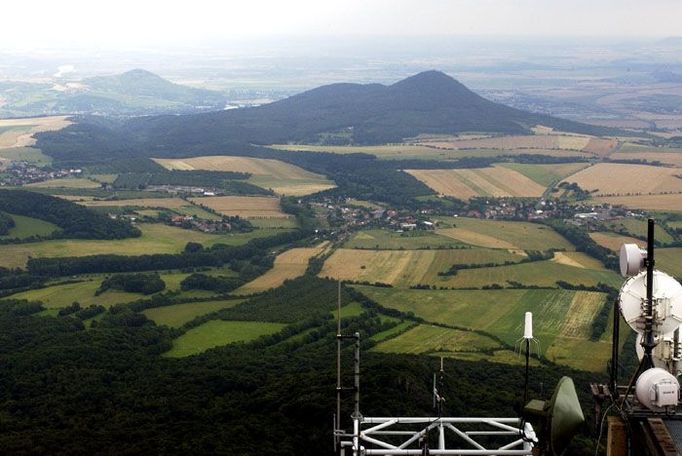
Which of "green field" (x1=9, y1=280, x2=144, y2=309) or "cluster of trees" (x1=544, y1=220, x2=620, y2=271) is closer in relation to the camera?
"green field" (x1=9, y1=280, x2=144, y2=309)

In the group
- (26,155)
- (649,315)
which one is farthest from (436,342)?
(26,155)

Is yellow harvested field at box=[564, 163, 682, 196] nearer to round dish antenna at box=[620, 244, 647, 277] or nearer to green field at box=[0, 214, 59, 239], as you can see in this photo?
green field at box=[0, 214, 59, 239]

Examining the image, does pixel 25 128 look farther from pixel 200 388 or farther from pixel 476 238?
pixel 200 388

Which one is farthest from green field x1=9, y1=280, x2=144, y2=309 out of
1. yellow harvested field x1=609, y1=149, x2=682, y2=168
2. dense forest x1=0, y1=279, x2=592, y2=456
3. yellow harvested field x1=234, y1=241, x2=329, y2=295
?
yellow harvested field x1=609, y1=149, x2=682, y2=168

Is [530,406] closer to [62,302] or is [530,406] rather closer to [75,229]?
[62,302]

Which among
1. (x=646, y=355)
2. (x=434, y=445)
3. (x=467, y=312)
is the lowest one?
(x=467, y=312)

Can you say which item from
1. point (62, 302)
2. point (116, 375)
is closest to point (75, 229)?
point (62, 302)
